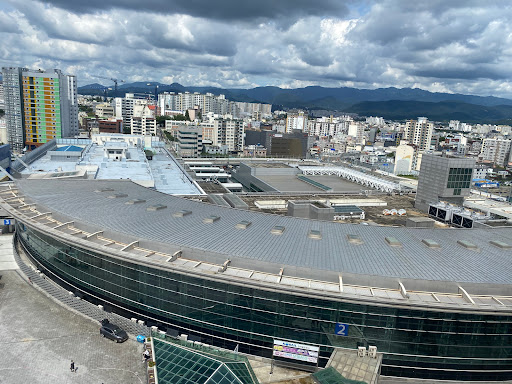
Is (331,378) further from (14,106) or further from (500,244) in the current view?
(14,106)

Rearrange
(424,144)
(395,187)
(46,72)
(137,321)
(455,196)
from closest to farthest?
1. (137,321)
2. (455,196)
3. (395,187)
4. (46,72)
5. (424,144)

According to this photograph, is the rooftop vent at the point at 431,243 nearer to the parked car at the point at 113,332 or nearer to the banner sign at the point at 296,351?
the banner sign at the point at 296,351

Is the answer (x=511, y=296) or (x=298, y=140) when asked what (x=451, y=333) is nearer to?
(x=511, y=296)

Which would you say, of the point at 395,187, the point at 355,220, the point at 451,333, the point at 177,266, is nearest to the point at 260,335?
the point at 177,266

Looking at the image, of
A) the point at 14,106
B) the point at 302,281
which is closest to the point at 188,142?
the point at 14,106

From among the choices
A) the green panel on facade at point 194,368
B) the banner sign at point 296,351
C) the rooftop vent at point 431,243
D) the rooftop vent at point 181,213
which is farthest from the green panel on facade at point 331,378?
the rooftop vent at point 181,213
